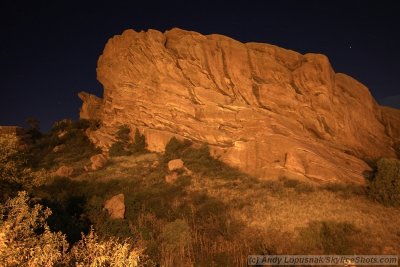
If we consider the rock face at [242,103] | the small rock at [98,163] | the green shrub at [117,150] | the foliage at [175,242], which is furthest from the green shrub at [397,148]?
the small rock at [98,163]

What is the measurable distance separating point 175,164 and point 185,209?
7258mm

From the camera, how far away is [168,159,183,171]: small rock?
26.1 m

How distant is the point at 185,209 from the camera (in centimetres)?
1947

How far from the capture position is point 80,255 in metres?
8.16

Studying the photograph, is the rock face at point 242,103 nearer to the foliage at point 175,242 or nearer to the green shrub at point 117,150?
the green shrub at point 117,150

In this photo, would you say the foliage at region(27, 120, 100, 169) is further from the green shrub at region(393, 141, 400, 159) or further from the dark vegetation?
the green shrub at region(393, 141, 400, 159)

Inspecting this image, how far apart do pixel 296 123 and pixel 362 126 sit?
953 centimetres

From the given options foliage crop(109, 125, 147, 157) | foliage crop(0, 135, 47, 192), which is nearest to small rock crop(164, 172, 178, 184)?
foliage crop(109, 125, 147, 157)

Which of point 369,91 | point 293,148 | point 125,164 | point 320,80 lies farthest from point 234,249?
point 369,91

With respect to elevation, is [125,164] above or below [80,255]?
above

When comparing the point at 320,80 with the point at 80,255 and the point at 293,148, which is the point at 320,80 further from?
the point at 80,255

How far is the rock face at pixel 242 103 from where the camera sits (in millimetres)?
27172

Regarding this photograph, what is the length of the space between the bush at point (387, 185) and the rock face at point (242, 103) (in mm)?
3183

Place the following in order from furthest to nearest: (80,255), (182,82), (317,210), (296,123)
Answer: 1. (182,82)
2. (296,123)
3. (317,210)
4. (80,255)
